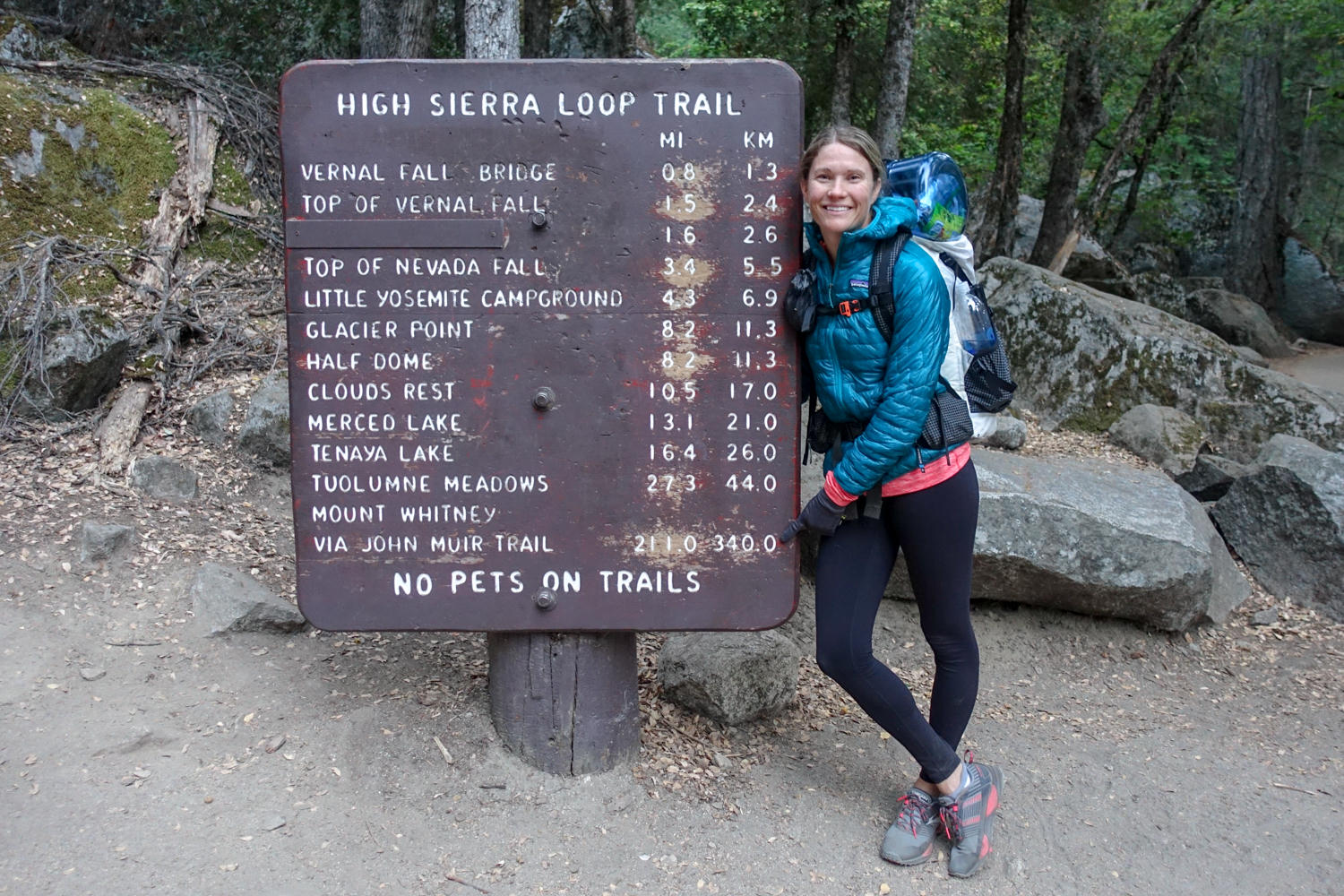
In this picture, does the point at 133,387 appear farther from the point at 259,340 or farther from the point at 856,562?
the point at 856,562

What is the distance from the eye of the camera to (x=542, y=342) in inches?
125

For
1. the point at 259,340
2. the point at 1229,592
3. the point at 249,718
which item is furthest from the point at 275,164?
the point at 1229,592

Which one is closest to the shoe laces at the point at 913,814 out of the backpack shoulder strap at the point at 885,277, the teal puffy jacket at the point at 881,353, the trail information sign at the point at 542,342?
the trail information sign at the point at 542,342

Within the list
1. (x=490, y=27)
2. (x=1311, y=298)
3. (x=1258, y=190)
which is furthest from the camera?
(x=1311, y=298)

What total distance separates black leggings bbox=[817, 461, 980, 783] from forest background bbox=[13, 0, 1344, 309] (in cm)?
525

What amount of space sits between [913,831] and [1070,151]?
1053cm

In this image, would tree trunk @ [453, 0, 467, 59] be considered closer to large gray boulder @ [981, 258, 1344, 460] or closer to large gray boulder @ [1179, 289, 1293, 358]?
large gray boulder @ [981, 258, 1344, 460]

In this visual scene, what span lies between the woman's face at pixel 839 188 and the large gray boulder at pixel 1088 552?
7.17 feet

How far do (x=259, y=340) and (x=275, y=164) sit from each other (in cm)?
236

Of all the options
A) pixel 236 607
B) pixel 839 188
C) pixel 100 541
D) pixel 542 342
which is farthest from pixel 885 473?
pixel 100 541

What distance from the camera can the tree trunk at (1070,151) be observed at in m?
11.6

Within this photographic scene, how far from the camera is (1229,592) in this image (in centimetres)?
542

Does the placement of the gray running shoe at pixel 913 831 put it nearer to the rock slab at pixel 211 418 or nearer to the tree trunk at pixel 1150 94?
the rock slab at pixel 211 418

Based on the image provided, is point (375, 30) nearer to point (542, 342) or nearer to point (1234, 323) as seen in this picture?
point (542, 342)
